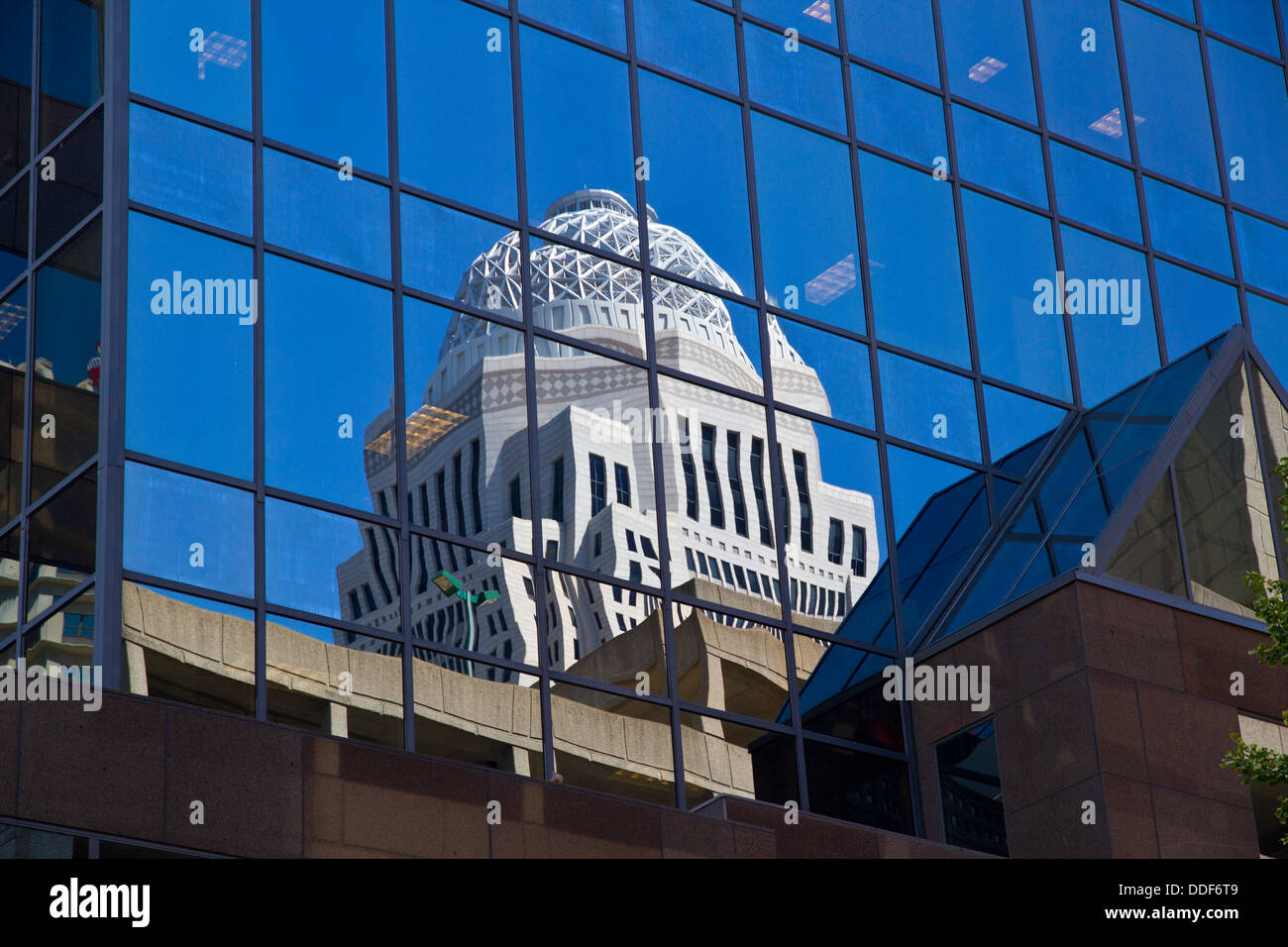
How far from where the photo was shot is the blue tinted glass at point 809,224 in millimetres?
28328

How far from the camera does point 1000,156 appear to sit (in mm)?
31672

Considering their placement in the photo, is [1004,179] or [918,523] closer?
[918,523]

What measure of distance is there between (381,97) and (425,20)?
1.54m

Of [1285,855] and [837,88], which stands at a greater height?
[837,88]

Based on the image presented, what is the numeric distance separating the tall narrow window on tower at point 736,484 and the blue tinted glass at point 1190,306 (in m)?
9.42

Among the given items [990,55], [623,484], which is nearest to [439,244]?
[623,484]

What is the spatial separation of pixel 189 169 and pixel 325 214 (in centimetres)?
189

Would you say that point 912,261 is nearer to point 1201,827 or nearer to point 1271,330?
point 1271,330

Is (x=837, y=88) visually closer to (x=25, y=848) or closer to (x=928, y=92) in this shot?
(x=928, y=92)

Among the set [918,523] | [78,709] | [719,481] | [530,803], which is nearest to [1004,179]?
[918,523]
